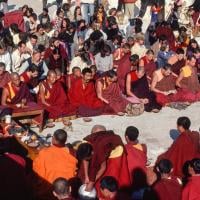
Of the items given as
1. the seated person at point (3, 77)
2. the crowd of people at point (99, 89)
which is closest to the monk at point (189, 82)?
the crowd of people at point (99, 89)

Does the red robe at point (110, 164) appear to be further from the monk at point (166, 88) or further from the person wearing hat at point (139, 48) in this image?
the person wearing hat at point (139, 48)

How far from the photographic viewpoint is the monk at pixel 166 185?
7.90 m

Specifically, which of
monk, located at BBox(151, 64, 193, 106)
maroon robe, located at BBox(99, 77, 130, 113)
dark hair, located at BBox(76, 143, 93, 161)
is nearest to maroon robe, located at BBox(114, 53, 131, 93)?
monk, located at BBox(151, 64, 193, 106)

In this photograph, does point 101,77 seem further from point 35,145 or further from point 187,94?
point 35,145

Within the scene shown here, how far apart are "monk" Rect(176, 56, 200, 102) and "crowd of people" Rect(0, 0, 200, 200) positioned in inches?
0.8

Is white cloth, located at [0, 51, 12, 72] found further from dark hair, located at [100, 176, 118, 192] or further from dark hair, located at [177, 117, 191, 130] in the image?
dark hair, located at [100, 176, 118, 192]

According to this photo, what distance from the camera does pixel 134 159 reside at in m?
9.04

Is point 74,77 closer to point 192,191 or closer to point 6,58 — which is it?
point 6,58

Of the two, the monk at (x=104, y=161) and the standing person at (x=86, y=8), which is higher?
the standing person at (x=86, y=8)

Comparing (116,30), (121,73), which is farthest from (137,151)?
(116,30)

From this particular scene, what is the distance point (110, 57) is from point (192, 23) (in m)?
4.94

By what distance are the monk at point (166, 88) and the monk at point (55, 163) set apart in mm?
4576

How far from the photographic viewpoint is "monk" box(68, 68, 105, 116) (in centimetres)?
1232

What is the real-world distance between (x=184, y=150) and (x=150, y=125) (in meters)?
2.58
